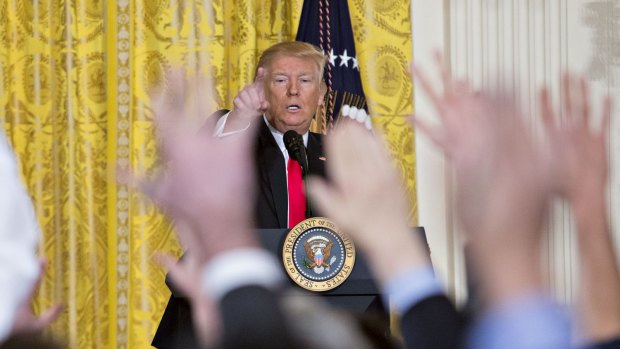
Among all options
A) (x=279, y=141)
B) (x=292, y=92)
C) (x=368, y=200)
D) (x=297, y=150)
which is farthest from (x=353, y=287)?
(x=368, y=200)

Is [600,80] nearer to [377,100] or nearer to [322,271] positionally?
[377,100]

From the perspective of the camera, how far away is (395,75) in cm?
539

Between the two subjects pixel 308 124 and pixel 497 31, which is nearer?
pixel 308 124

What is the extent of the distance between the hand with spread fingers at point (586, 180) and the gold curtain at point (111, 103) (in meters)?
4.33

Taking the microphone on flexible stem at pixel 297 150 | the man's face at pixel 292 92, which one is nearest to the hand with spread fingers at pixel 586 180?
the microphone on flexible stem at pixel 297 150

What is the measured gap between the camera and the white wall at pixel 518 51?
5.20 meters

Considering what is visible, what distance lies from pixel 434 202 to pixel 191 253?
4520 mm

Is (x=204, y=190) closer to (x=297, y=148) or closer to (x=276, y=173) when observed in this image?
(x=297, y=148)

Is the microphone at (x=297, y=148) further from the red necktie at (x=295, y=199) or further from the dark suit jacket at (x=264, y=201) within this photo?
the red necktie at (x=295, y=199)

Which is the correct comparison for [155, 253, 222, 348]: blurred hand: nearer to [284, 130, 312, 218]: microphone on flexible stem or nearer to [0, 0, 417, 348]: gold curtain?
[284, 130, 312, 218]: microphone on flexible stem

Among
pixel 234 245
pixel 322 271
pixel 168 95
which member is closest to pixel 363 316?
pixel 234 245

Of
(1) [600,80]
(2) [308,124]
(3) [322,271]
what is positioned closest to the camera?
(3) [322,271]

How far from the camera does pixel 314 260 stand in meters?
2.92

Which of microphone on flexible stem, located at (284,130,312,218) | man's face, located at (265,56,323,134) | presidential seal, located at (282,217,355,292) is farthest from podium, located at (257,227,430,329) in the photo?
man's face, located at (265,56,323,134)
